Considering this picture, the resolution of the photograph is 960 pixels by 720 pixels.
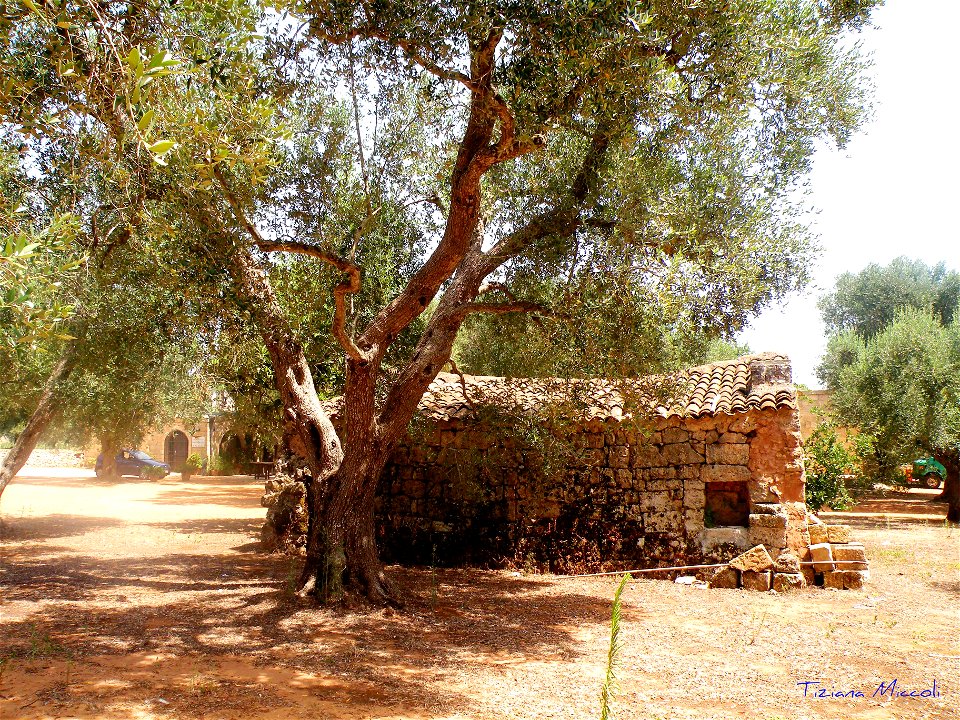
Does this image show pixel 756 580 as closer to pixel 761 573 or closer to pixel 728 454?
pixel 761 573

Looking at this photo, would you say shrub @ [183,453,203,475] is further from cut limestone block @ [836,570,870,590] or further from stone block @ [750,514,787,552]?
cut limestone block @ [836,570,870,590]

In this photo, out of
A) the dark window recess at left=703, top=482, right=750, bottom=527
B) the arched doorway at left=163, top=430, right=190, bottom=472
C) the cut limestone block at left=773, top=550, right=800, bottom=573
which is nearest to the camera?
the cut limestone block at left=773, top=550, right=800, bottom=573

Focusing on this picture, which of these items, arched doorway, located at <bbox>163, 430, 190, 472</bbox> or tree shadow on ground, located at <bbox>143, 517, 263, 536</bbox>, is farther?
arched doorway, located at <bbox>163, 430, 190, 472</bbox>

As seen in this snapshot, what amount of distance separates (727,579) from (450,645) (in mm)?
5051

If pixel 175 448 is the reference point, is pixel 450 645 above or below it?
below

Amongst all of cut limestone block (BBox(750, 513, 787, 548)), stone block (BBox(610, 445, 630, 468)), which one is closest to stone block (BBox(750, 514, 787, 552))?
cut limestone block (BBox(750, 513, 787, 548))

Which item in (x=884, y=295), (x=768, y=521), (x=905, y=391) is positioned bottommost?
(x=768, y=521)

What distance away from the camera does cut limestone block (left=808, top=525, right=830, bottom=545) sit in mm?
11477

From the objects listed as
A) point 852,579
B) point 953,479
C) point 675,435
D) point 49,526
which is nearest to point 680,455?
point 675,435

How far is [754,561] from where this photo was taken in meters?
10.7

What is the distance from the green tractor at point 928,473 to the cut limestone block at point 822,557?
2363 centimetres

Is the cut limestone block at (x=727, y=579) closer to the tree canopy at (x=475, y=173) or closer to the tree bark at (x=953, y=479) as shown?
the tree canopy at (x=475, y=173)

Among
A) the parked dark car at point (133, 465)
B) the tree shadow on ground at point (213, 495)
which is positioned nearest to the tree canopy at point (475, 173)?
the tree shadow on ground at point (213, 495)

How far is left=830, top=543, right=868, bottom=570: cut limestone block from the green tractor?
2327 cm
